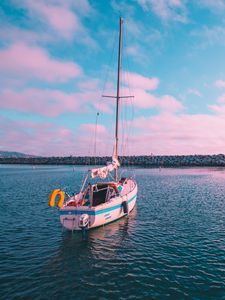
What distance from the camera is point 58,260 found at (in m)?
13.5

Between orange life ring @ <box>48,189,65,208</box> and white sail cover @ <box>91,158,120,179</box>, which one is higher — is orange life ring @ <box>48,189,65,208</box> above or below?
below

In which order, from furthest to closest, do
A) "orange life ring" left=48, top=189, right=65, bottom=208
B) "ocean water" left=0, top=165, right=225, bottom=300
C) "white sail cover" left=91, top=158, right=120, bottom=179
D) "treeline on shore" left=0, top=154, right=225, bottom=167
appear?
1. "treeline on shore" left=0, top=154, right=225, bottom=167
2. "white sail cover" left=91, top=158, right=120, bottom=179
3. "orange life ring" left=48, top=189, right=65, bottom=208
4. "ocean water" left=0, top=165, right=225, bottom=300

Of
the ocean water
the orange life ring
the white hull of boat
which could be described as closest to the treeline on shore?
the ocean water

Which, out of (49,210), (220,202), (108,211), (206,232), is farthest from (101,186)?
(220,202)

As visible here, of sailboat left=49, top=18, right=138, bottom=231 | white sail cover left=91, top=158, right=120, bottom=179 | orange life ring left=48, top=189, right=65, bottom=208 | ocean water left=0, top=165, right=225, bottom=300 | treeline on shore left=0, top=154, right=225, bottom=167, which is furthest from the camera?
treeline on shore left=0, top=154, right=225, bottom=167

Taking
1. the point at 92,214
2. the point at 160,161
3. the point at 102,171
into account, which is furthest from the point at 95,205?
the point at 160,161

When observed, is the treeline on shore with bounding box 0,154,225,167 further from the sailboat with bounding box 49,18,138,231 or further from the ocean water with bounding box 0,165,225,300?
the sailboat with bounding box 49,18,138,231

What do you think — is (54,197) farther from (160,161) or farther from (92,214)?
(160,161)

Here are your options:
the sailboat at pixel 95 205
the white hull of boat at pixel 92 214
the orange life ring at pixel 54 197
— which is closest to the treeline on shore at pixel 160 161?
the sailboat at pixel 95 205

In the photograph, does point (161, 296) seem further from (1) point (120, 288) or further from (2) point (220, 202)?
(2) point (220, 202)

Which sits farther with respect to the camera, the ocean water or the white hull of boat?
the white hull of boat

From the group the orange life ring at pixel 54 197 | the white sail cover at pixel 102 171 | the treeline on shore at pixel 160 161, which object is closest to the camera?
the orange life ring at pixel 54 197

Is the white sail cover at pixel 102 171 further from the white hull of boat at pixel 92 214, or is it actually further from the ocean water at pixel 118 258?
the ocean water at pixel 118 258

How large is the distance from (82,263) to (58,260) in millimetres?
1481
